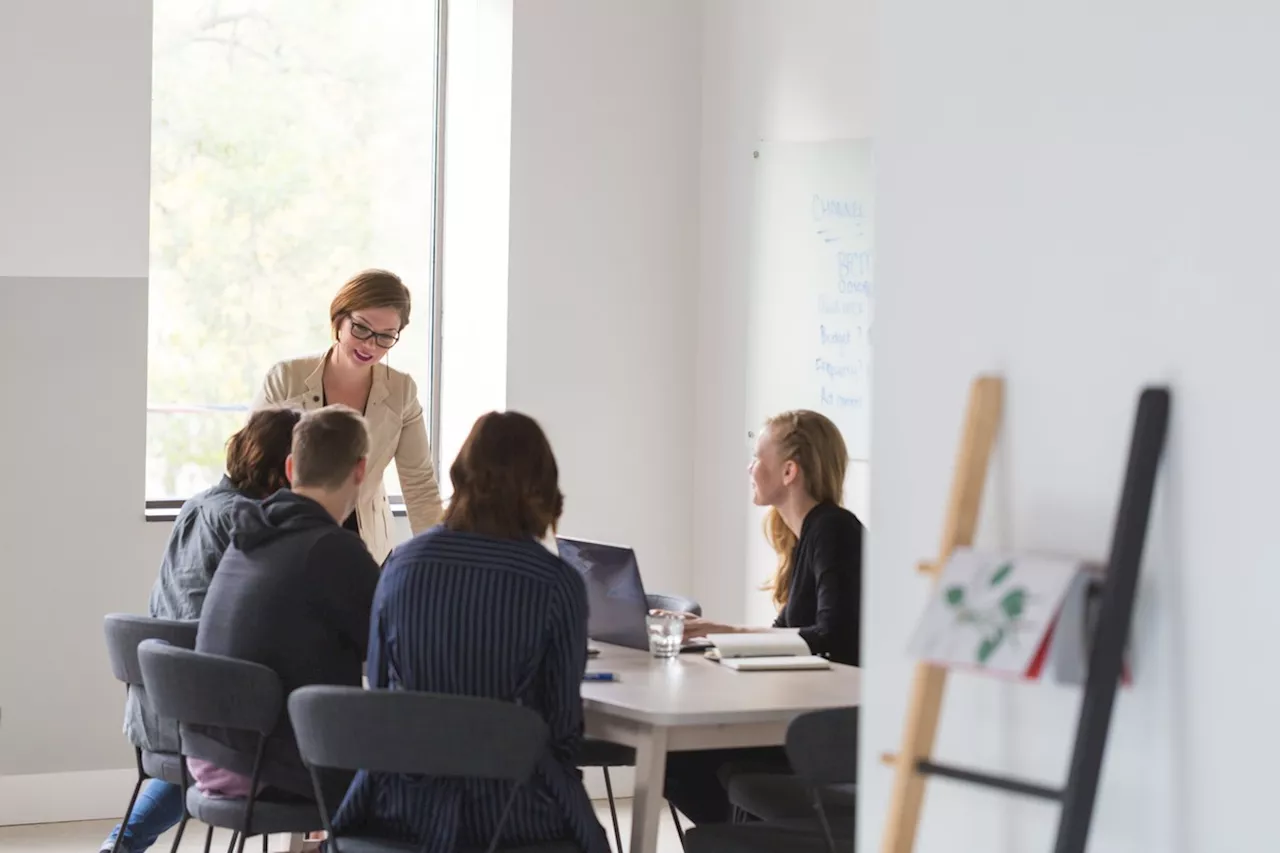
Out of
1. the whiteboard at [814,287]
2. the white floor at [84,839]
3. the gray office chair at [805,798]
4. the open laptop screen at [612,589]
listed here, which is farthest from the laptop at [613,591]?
the whiteboard at [814,287]

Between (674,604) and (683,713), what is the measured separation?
1352 mm

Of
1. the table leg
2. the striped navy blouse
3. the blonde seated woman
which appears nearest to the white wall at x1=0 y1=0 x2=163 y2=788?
the blonde seated woman

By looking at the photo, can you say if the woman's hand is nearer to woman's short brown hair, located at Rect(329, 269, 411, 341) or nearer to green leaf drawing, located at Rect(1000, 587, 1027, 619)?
woman's short brown hair, located at Rect(329, 269, 411, 341)

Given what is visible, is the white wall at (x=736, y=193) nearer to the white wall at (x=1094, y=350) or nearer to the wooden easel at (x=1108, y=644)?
the white wall at (x=1094, y=350)

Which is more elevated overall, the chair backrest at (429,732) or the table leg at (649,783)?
the chair backrest at (429,732)

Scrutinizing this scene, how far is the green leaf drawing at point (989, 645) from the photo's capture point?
78.0 inches

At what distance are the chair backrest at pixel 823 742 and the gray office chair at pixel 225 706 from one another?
94 centimetres

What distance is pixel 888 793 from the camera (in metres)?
2.42

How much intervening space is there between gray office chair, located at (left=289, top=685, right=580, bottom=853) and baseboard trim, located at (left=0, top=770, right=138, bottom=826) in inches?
99.1

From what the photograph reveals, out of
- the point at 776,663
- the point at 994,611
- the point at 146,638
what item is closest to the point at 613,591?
the point at 776,663

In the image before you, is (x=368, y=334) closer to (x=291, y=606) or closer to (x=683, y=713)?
(x=291, y=606)

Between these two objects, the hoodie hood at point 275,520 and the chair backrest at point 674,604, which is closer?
the hoodie hood at point 275,520

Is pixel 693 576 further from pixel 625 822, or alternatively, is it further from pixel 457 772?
pixel 457 772

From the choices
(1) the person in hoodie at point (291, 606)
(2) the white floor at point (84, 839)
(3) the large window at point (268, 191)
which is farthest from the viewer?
(3) the large window at point (268, 191)
